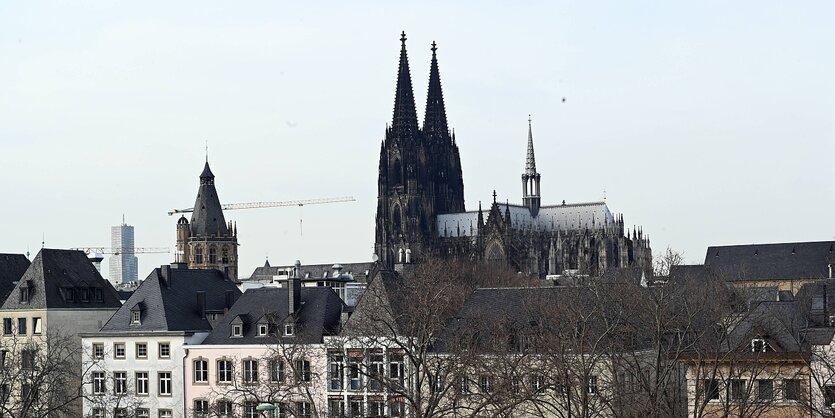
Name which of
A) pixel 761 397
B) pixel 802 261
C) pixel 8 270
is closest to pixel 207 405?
pixel 8 270

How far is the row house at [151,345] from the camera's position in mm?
87750

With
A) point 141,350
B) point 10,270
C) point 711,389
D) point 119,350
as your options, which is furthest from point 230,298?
point 711,389

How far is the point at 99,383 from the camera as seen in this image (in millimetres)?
90312

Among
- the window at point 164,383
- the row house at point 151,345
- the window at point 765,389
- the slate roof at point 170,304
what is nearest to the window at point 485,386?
the window at point 765,389

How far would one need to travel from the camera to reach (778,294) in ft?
360

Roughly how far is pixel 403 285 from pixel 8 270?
34064 millimetres

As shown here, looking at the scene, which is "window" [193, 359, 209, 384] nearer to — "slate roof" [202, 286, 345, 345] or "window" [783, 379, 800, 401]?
"slate roof" [202, 286, 345, 345]

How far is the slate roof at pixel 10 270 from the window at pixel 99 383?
551 inches

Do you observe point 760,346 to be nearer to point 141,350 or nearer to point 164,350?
point 164,350

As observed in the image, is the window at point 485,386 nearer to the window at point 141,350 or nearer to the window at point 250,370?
the window at point 250,370

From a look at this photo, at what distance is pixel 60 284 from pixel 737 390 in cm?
4841

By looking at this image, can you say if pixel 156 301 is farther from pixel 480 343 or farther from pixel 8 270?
pixel 480 343

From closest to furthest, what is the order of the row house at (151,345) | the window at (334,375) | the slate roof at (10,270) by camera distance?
the window at (334,375)
the row house at (151,345)
the slate roof at (10,270)

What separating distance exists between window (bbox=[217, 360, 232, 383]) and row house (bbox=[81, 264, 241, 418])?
274cm
